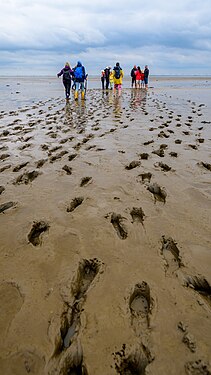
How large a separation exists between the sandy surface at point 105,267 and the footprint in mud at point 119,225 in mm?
16

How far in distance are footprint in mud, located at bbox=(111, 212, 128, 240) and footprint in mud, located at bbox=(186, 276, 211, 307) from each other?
964 millimetres

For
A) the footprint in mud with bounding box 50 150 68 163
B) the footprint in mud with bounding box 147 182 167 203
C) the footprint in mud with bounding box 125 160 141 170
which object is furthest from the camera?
the footprint in mud with bounding box 50 150 68 163

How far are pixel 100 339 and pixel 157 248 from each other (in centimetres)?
134

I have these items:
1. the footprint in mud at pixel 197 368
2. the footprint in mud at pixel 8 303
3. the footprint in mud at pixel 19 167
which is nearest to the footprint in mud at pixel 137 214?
the footprint in mud at pixel 8 303

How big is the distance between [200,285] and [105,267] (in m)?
0.97

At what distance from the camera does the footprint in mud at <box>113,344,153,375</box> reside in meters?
1.92

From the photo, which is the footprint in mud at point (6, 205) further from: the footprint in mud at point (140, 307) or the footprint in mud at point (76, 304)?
the footprint in mud at point (140, 307)

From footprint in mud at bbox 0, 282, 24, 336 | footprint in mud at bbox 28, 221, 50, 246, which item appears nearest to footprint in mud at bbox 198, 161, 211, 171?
footprint in mud at bbox 28, 221, 50, 246

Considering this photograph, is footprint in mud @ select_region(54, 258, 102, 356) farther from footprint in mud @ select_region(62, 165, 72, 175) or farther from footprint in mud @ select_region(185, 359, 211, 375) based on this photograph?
footprint in mud @ select_region(62, 165, 72, 175)

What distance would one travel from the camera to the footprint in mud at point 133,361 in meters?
1.92

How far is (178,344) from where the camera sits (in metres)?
2.08

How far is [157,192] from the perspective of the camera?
183 inches

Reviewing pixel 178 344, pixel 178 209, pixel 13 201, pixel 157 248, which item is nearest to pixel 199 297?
pixel 178 344

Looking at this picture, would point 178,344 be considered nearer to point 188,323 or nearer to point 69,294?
point 188,323
